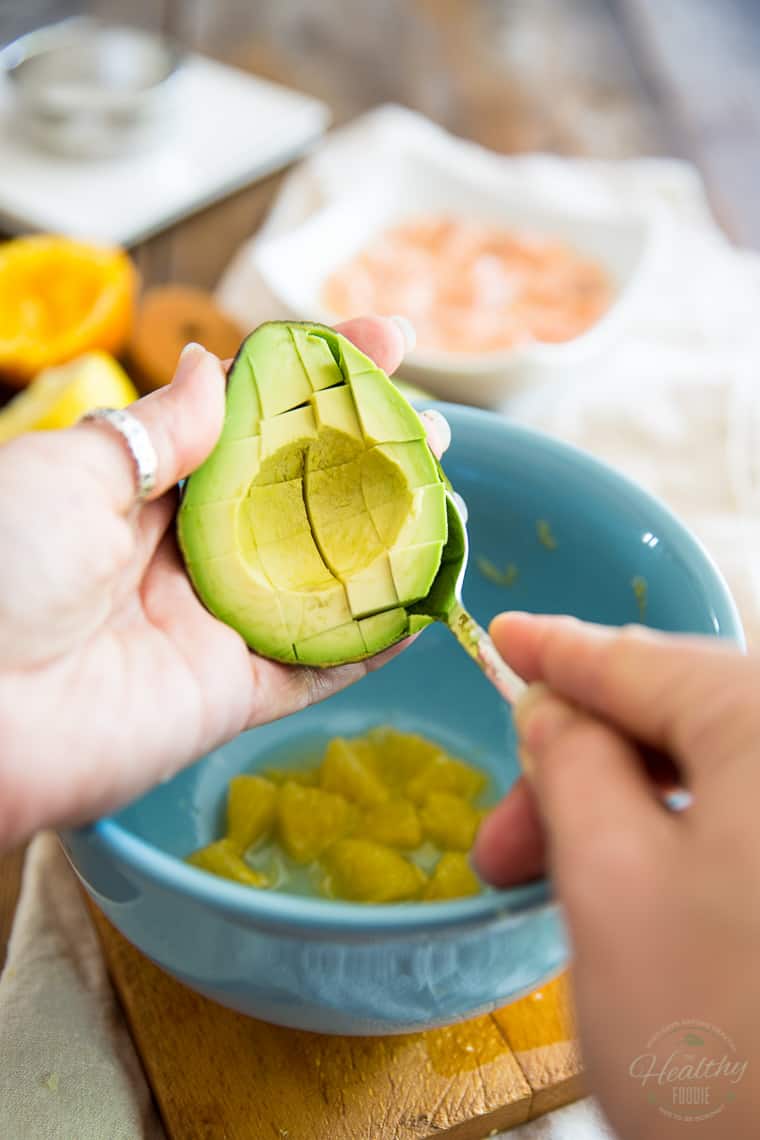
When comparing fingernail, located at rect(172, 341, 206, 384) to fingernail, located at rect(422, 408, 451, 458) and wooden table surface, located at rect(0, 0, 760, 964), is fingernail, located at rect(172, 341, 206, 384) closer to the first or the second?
fingernail, located at rect(422, 408, 451, 458)

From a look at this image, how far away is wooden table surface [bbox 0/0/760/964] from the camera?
1609mm

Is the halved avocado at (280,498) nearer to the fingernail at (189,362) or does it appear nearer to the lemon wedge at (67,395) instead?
the fingernail at (189,362)

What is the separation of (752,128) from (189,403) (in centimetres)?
145

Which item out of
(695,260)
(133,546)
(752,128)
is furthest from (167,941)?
(752,128)

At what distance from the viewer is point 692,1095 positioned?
1.43 ft

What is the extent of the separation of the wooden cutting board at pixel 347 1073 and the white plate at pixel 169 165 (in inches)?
38.9

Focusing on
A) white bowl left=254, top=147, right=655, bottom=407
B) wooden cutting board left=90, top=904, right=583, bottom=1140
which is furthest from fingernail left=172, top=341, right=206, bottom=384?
white bowl left=254, top=147, right=655, bottom=407

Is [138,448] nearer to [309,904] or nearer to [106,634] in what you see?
[106,634]

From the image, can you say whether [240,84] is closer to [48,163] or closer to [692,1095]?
[48,163]

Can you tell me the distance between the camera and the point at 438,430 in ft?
2.36

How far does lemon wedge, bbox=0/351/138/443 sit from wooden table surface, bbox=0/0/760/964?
0.40m

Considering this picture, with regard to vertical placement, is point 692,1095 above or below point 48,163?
above

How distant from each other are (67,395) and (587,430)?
531 mm

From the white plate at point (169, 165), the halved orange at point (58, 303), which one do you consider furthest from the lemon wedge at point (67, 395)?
the white plate at point (169, 165)
